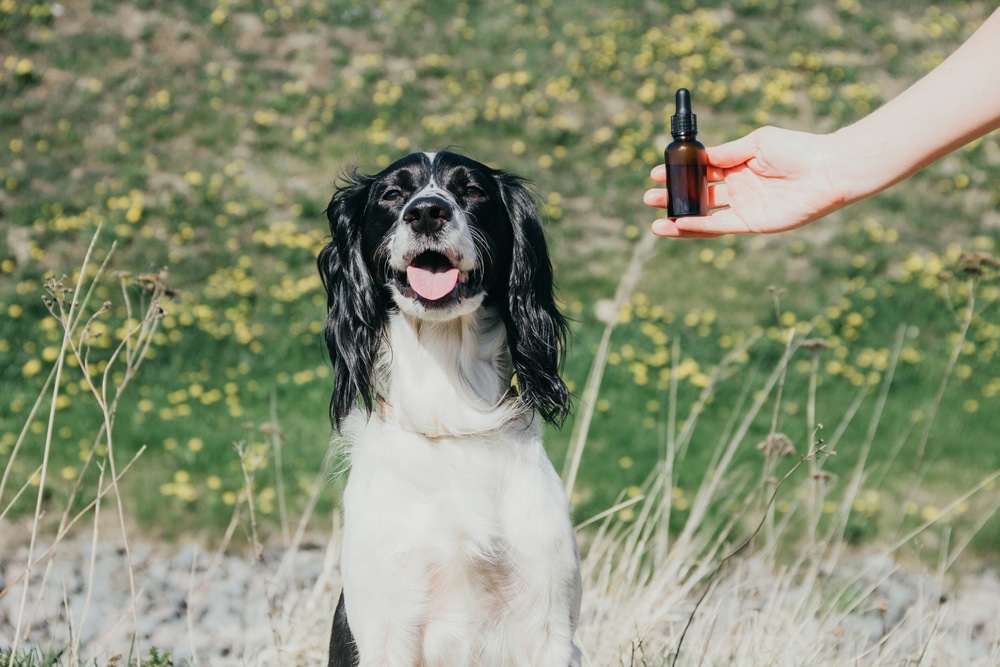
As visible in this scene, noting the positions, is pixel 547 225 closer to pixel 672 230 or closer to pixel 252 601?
pixel 672 230

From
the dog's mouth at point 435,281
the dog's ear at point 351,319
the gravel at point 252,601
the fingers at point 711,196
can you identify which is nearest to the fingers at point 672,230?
the fingers at point 711,196

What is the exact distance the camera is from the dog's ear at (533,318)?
105 inches

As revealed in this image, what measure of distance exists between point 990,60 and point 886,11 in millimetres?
10819

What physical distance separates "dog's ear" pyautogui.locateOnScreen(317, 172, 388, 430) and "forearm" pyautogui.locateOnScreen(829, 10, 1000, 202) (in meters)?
1.24

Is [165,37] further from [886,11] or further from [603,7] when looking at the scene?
[886,11]

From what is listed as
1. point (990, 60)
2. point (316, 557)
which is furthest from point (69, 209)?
point (990, 60)

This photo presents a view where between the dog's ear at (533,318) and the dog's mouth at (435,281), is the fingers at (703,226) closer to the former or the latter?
the dog's ear at (533,318)

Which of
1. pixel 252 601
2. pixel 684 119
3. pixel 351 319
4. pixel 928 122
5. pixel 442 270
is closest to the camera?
pixel 928 122

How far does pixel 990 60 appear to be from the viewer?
198 cm

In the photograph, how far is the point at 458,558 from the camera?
2467mm

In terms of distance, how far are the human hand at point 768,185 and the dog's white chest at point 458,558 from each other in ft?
2.56

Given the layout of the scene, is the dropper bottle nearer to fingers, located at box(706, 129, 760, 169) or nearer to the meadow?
fingers, located at box(706, 129, 760, 169)

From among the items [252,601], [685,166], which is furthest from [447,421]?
[252,601]

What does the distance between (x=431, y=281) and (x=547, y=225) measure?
97 centimetres
